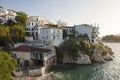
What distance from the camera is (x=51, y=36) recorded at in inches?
2552

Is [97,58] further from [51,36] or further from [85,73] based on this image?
[51,36]

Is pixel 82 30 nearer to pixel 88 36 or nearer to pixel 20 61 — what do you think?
pixel 88 36

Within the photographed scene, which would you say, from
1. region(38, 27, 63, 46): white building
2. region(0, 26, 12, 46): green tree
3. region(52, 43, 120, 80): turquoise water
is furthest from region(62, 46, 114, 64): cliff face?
region(0, 26, 12, 46): green tree

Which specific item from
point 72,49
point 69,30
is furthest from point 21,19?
point 72,49

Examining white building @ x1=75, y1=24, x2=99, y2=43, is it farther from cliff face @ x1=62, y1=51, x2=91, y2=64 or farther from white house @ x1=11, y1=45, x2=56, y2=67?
white house @ x1=11, y1=45, x2=56, y2=67

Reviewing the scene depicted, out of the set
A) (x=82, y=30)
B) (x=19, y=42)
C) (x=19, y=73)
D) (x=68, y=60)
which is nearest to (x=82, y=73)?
(x=68, y=60)

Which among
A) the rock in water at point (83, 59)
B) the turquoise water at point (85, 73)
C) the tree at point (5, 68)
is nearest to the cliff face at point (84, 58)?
the rock in water at point (83, 59)

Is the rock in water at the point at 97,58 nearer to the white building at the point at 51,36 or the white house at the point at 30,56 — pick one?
the white building at the point at 51,36

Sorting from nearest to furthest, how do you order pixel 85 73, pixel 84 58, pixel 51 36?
pixel 85 73, pixel 84 58, pixel 51 36

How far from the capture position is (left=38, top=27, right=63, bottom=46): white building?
2487 inches

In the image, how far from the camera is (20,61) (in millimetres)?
51156

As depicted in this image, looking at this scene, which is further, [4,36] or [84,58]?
[84,58]

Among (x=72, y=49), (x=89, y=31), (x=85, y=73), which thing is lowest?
(x=85, y=73)

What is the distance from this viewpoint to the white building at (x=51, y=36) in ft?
207
